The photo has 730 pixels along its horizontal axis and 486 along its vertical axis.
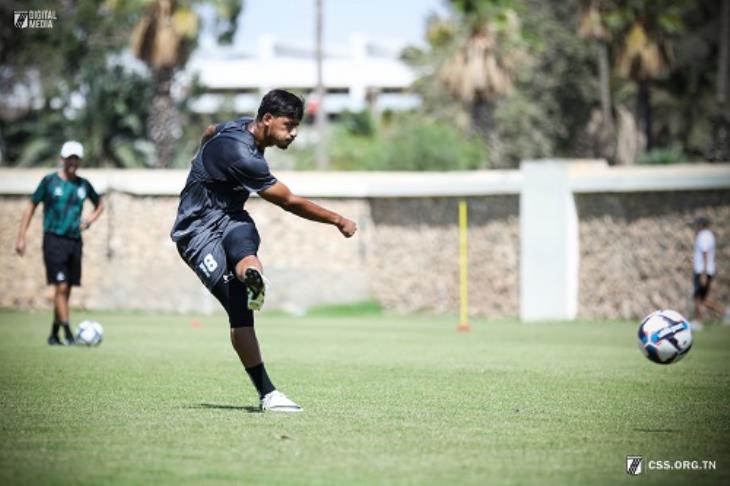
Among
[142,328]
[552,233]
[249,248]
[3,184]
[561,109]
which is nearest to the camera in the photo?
[249,248]

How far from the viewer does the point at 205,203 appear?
9.93 metres

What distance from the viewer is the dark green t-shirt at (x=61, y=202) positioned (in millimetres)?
17031

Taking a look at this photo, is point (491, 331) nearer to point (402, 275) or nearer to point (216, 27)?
point (402, 275)

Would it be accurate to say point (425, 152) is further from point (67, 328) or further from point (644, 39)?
point (67, 328)

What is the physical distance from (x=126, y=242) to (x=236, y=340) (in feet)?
71.7

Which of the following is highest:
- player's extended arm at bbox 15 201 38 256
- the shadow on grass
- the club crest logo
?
player's extended arm at bbox 15 201 38 256

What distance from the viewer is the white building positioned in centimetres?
9788

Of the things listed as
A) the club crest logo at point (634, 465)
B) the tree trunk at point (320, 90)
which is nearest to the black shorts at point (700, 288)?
the club crest logo at point (634, 465)

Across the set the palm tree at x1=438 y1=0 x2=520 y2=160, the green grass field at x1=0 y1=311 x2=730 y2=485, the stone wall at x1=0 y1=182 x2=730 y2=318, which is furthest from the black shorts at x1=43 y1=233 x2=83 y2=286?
the palm tree at x1=438 y1=0 x2=520 y2=160

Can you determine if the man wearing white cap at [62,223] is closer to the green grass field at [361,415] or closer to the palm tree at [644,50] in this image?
the green grass field at [361,415]

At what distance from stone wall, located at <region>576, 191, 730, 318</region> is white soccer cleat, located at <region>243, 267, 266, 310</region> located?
1845 cm

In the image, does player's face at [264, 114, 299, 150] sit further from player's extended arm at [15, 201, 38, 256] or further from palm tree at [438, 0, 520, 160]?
palm tree at [438, 0, 520, 160]

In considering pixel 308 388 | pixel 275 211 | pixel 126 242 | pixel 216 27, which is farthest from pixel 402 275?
pixel 308 388

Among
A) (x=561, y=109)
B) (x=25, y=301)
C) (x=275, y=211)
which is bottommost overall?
(x=25, y=301)
